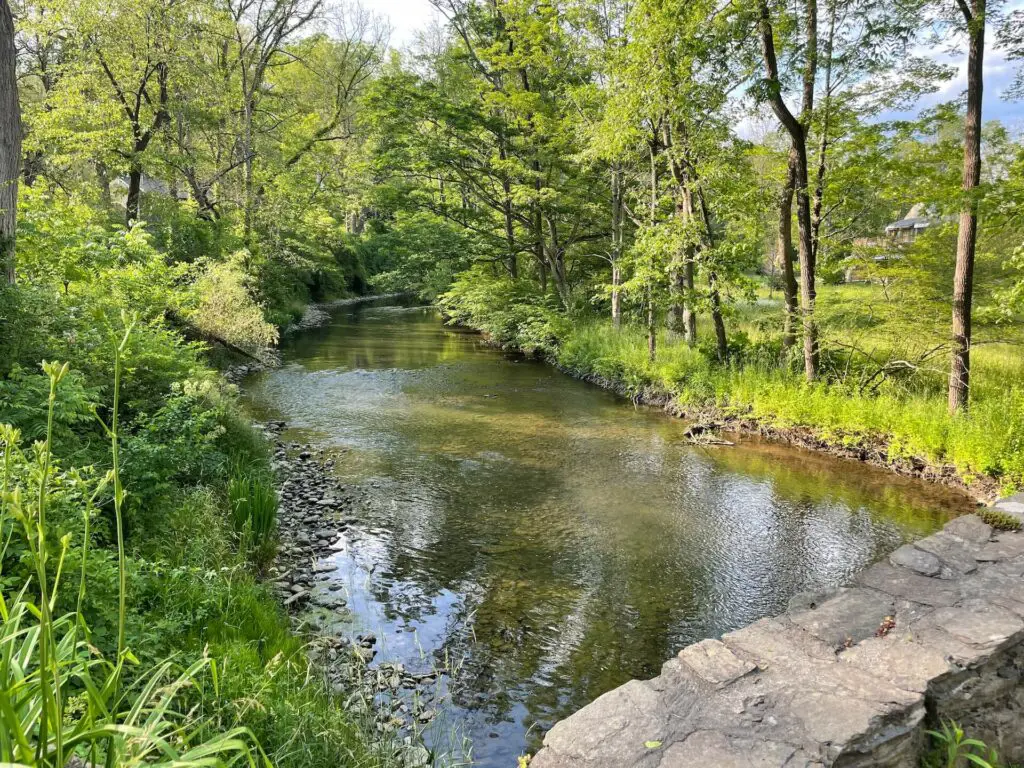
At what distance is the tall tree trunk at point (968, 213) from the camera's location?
810cm

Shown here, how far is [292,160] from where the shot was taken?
962 inches

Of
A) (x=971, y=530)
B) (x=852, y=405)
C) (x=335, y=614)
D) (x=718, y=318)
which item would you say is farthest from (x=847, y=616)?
(x=718, y=318)

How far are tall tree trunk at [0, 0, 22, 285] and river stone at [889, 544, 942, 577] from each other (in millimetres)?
8199

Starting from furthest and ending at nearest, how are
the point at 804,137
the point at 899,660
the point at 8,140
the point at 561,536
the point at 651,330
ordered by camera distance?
the point at 651,330
the point at 804,137
the point at 561,536
the point at 8,140
the point at 899,660

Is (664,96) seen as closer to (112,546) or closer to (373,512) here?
(373,512)

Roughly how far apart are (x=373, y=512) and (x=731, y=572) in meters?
4.22

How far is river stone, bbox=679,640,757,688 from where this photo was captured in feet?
10.9

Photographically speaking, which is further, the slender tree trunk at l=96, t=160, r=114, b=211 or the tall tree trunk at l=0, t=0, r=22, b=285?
the slender tree trunk at l=96, t=160, r=114, b=211

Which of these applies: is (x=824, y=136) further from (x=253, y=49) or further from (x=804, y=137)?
(x=253, y=49)

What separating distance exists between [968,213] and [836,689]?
25.8ft

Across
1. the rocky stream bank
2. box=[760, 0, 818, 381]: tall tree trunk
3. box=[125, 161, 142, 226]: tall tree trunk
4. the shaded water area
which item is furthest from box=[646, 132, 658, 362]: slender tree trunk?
box=[125, 161, 142, 226]: tall tree trunk

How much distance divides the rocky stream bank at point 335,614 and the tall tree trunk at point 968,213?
843 centimetres

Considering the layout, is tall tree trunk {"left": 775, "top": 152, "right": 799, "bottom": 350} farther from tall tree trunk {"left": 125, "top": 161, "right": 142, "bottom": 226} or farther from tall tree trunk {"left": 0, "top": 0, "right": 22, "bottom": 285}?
tall tree trunk {"left": 125, "top": 161, "right": 142, "bottom": 226}

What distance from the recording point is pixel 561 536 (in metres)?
7.02
